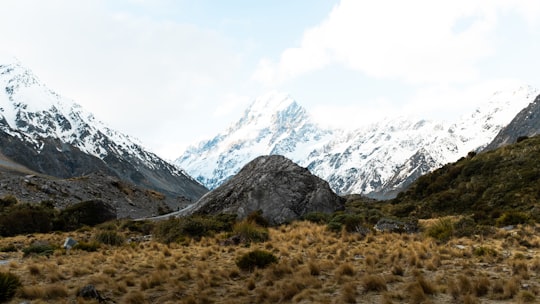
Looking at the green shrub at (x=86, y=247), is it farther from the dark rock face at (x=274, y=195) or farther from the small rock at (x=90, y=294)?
the dark rock face at (x=274, y=195)

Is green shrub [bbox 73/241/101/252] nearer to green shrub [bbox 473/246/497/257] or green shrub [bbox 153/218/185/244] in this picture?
green shrub [bbox 153/218/185/244]

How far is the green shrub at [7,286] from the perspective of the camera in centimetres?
1134

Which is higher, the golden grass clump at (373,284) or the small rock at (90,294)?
the small rock at (90,294)

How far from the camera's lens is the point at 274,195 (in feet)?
116

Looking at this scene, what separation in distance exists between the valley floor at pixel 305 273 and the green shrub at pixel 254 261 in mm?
355

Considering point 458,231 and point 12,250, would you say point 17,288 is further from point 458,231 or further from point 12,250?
point 458,231

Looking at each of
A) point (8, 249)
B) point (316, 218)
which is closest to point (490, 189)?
point (316, 218)

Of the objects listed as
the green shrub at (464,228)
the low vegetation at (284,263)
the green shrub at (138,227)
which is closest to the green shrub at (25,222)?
the low vegetation at (284,263)

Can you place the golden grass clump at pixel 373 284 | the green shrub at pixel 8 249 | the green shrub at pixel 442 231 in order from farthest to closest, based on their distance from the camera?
1. the green shrub at pixel 442 231
2. the green shrub at pixel 8 249
3. the golden grass clump at pixel 373 284

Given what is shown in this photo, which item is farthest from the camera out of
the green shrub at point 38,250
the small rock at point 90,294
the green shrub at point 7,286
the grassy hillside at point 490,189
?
the grassy hillside at point 490,189

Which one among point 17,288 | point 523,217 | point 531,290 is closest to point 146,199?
point 523,217

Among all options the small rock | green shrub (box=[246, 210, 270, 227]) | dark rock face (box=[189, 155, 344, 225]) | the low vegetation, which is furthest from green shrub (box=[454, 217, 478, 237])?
the small rock

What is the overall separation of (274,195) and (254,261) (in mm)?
19597

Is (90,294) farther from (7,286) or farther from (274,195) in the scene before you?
(274,195)
